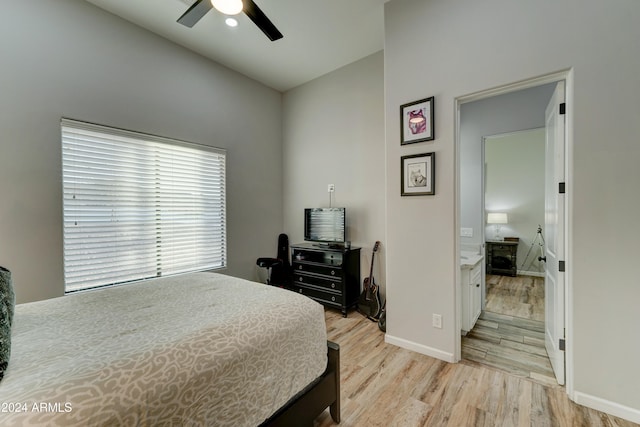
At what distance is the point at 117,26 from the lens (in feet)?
8.68

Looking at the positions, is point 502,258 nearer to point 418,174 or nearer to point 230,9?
point 418,174

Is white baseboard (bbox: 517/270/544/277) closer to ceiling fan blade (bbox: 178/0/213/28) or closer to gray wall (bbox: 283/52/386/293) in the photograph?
gray wall (bbox: 283/52/386/293)

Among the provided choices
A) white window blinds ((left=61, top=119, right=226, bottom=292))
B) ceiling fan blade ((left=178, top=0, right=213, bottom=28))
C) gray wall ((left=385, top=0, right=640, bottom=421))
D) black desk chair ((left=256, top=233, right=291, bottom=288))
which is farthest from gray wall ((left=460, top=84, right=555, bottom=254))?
white window blinds ((left=61, top=119, right=226, bottom=292))

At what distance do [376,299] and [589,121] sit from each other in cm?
252

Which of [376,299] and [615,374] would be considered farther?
[376,299]

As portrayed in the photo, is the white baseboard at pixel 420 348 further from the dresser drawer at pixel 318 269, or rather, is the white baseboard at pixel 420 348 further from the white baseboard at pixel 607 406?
the dresser drawer at pixel 318 269

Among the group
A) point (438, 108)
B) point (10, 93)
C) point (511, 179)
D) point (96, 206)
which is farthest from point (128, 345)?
point (511, 179)

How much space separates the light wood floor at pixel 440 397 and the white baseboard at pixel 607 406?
34 mm

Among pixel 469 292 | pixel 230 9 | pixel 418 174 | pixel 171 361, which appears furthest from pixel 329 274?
pixel 230 9

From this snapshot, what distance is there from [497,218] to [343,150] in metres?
3.97

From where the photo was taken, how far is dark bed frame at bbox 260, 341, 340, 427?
1.28m

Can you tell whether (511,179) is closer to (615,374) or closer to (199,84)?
(615,374)

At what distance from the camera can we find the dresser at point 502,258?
5.10m

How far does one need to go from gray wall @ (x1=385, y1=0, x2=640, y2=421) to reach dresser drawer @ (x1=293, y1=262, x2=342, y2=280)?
121cm
